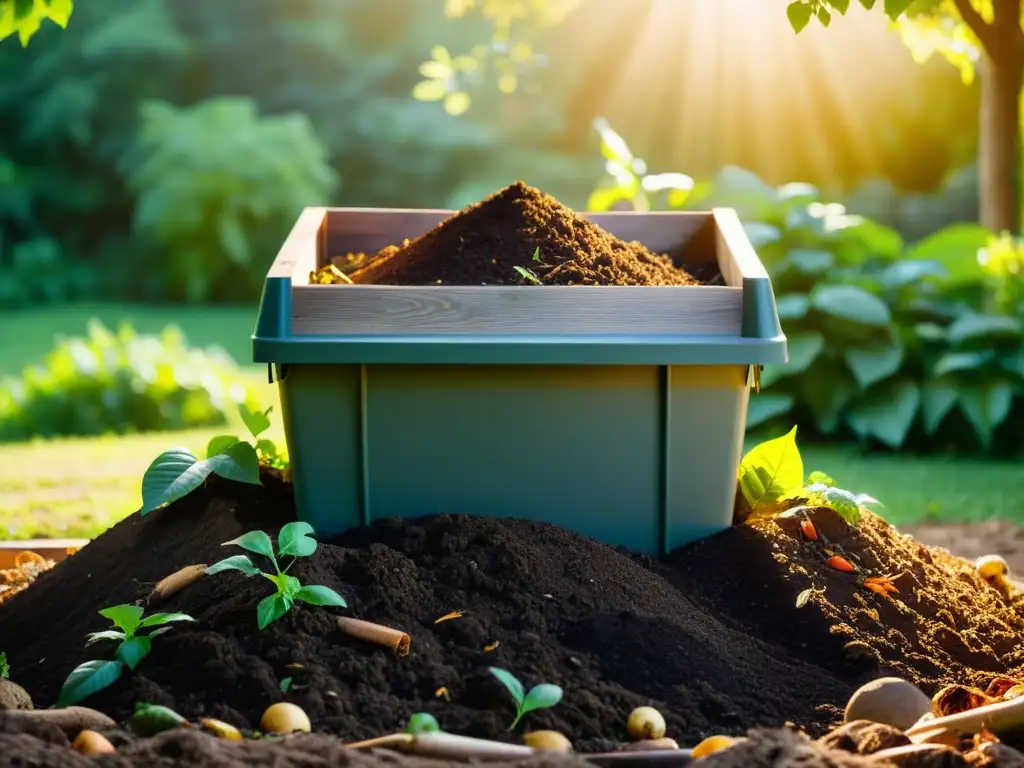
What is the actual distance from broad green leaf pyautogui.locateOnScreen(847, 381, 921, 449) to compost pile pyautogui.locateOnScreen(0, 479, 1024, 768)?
9.86 ft

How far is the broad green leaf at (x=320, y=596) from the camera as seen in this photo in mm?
2104

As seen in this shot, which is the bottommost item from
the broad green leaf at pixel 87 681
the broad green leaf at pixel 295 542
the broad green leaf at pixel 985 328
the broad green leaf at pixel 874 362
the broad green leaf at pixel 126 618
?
the broad green leaf at pixel 874 362

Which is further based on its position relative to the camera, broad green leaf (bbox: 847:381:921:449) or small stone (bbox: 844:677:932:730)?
broad green leaf (bbox: 847:381:921:449)

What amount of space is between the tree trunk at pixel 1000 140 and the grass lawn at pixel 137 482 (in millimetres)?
1766

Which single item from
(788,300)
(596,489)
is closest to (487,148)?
(788,300)

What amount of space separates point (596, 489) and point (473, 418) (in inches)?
12.1

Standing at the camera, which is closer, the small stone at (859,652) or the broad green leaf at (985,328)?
the small stone at (859,652)

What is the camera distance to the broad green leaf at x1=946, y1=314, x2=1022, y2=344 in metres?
5.88

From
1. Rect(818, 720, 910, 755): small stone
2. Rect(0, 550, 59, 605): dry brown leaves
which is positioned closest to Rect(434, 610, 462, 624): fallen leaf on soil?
Rect(818, 720, 910, 755): small stone

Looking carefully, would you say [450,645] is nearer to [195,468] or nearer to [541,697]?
[541,697]

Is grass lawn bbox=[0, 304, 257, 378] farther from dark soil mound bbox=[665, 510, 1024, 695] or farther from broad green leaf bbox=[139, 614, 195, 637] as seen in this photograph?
broad green leaf bbox=[139, 614, 195, 637]

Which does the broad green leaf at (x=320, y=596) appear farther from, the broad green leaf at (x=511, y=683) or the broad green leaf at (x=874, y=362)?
the broad green leaf at (x=874, y=362)

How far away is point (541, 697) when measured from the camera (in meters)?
1.90

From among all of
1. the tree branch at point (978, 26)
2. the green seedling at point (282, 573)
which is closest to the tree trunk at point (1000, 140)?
the tree branch at point (978, 26)
